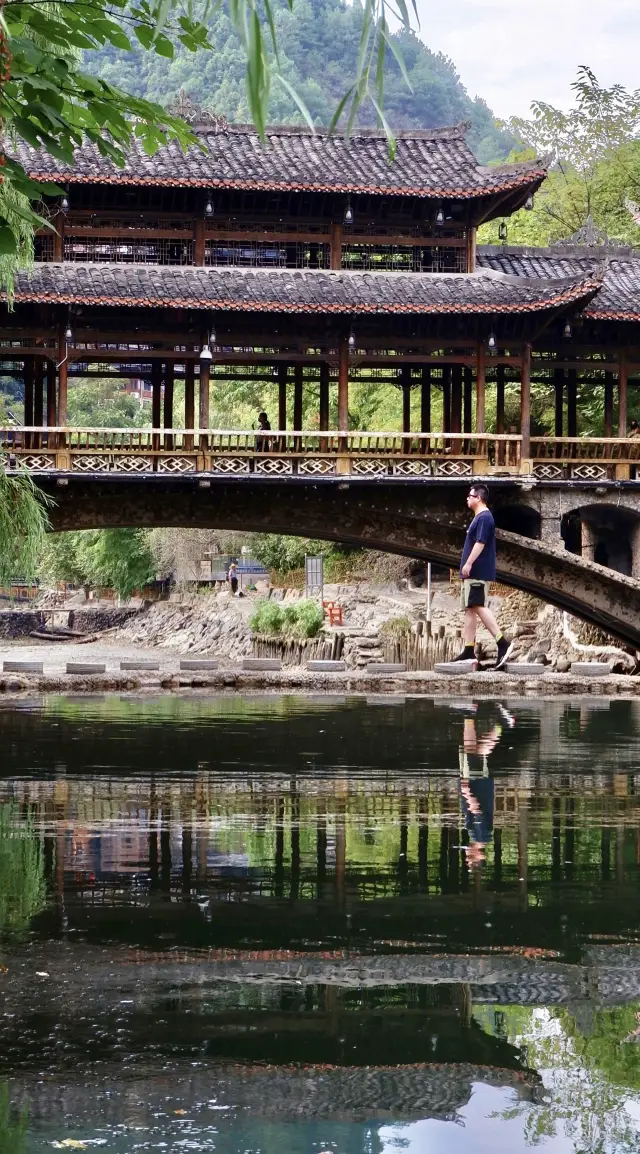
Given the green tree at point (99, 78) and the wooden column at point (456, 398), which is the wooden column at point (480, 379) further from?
the green tree at point (99, 78)

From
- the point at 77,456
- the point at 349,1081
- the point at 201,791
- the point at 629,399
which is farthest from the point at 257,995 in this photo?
the point at 629,399

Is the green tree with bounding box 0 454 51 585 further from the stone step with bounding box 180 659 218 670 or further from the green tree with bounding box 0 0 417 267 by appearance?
the stone step with bounding box 180 659 218 670

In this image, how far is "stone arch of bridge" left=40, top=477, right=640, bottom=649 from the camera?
2884 centimetres

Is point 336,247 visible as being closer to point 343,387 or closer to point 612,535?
point 343,387

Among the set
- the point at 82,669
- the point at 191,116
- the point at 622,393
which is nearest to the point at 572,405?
the point at 622,393

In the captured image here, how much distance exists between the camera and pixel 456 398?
32.1 metres

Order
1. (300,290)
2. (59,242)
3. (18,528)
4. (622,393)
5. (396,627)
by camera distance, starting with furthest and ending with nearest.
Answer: (396,627), (622,393), (59,242), (300,290), (18,528)

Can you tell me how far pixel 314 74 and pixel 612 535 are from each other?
119 m

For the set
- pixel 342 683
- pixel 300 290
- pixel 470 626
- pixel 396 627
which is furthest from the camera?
pixel 396 627

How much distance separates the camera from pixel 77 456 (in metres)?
27.6

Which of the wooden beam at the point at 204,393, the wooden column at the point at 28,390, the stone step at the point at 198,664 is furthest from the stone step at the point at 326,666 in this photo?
the wooden column at the point at 28,390

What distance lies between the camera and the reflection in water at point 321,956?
22.1 feet

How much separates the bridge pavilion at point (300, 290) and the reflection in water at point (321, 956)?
1204cm

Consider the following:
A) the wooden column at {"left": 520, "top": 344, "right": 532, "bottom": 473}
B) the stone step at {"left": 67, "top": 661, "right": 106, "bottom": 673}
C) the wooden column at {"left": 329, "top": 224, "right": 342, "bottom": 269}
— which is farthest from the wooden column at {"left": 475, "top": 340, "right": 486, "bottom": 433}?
the stone step at {"left": 67, "top": 661, "right": 106, "bottom": 673}
